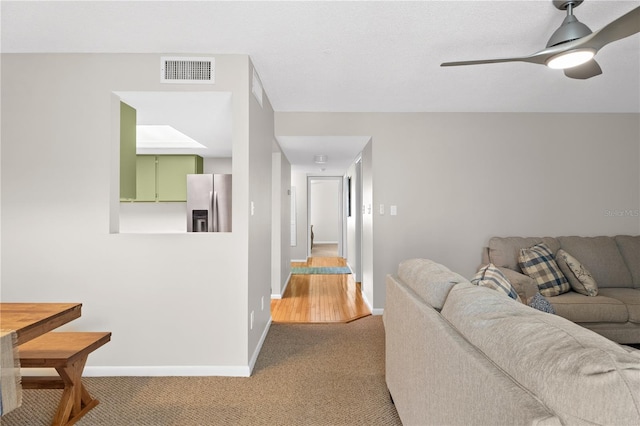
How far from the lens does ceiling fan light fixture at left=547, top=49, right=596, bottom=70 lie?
6.32ft

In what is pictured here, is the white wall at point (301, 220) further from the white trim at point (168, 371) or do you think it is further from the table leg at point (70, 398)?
the table leg at point (70, 398)

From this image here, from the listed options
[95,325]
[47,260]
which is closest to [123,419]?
[95,325]

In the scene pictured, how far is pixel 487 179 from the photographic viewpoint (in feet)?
13.5

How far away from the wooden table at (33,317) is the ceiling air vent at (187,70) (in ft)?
5.68

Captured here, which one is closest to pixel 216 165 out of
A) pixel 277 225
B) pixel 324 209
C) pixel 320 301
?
pixel 277 225

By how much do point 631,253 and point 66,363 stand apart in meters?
4.87

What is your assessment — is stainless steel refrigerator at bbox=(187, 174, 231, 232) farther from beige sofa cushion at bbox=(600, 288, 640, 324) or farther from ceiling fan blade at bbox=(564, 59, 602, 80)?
beige sofa cushion at bbox=(600, 288, 640, 324)

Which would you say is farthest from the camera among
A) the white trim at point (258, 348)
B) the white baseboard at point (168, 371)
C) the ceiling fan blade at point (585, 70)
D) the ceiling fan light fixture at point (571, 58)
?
the white trim at point (258, 348)

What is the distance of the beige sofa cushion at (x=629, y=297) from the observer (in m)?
2.88

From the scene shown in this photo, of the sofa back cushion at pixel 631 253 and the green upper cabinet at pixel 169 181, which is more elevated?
the green upper cabinet at pixel 169 181

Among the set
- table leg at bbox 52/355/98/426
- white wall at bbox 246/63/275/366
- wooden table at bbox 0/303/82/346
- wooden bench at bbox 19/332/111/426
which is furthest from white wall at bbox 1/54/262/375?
wooden table at bbox 0/303/82/346

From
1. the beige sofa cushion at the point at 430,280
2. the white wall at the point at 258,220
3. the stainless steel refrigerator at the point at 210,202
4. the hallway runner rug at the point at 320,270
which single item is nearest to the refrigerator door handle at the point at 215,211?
the stainless steel refrigerator at the point at 210,202

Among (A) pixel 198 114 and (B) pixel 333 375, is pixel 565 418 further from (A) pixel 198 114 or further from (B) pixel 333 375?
(A) pixel 198 114

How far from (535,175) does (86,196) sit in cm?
455
